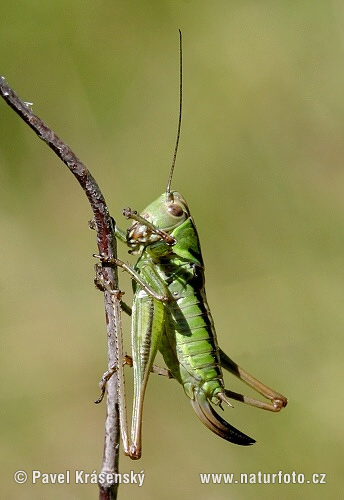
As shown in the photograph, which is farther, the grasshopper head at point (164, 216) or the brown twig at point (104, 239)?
the grasshopper head at point (164, 216)

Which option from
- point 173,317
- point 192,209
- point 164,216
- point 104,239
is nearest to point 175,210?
point 164,216

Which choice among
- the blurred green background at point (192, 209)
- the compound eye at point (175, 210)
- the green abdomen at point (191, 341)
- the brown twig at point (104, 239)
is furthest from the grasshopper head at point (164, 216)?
the blurred green background at point (192, 209)

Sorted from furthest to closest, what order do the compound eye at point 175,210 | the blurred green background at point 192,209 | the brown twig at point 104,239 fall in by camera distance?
the blurred green background at point 192,209, the compound eye at point 175,210, the brown twig at point 104,239

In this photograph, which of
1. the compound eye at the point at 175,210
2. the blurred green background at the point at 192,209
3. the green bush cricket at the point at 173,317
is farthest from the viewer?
the blurred green background at the point at 192,209

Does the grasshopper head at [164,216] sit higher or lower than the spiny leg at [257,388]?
higher

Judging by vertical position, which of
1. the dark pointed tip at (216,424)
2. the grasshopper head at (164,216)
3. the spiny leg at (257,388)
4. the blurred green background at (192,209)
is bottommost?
the dark pointed tip at (216,424)

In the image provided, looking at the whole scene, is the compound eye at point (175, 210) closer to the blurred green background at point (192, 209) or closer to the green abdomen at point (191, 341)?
the green abdomen at point (191, 341)

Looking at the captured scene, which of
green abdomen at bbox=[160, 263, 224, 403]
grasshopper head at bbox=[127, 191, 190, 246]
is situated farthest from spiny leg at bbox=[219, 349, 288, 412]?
grasshopper head at bbox=[127, 191, 190, 246]
